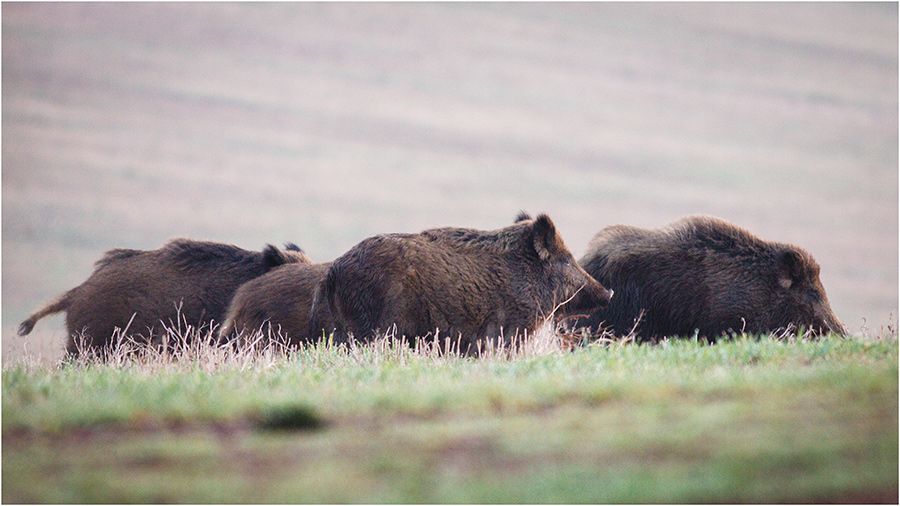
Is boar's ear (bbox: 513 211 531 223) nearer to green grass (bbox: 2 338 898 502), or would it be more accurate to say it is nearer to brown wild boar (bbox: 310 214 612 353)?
brown wild boar (bbox: 310 214 612 353)

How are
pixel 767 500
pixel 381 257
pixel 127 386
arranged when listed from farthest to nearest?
pixel 381 257 → pixel 127 386 → pixel 767 500

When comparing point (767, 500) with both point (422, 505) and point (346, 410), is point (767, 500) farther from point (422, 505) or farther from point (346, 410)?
point (346, 410)

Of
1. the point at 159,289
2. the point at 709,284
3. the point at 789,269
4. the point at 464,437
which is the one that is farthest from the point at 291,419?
the point at 159,289

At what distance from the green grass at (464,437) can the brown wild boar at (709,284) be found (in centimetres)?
504

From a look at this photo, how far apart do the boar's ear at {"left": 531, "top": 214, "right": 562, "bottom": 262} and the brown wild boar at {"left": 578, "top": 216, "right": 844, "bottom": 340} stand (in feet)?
5.20

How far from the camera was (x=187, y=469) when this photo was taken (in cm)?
660

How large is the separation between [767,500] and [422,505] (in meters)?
1.66

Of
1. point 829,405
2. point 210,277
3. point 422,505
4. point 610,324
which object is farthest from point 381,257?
point 422,505

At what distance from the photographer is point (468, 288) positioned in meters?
13.4

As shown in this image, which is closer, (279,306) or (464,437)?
(464,437)

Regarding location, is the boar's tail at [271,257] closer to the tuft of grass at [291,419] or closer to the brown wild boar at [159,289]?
the brown wild boar at [159,289]

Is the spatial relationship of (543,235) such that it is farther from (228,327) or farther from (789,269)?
(228,327)

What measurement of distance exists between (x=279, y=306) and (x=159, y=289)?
2.52 m

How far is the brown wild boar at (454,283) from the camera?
13008mm
